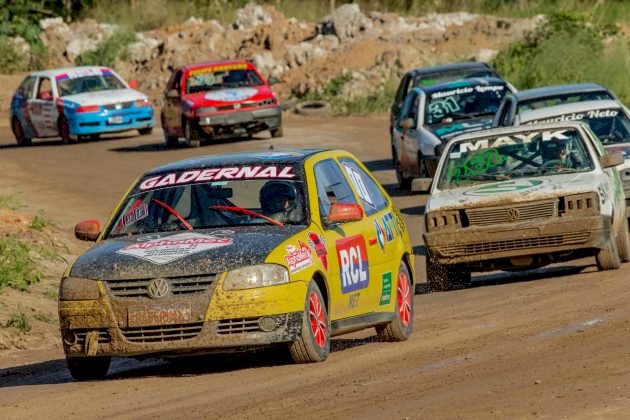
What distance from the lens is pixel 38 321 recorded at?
14781mm

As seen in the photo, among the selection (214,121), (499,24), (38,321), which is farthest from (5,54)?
(38,321)

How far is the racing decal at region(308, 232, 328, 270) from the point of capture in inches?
417

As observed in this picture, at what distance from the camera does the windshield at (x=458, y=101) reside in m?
24.5

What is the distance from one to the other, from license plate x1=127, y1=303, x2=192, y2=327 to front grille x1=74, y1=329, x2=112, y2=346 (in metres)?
0.22

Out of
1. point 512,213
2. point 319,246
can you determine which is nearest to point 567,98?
point 512,213

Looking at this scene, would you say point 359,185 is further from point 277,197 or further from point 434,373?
point 434,373

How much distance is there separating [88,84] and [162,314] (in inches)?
1030

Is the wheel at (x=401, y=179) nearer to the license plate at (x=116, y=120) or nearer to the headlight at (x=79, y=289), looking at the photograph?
the license plate at (x=116, y=120)

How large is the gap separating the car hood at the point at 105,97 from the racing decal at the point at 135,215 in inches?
919

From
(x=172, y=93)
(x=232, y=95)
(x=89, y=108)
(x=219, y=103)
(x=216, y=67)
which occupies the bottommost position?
(x=89, y=108)

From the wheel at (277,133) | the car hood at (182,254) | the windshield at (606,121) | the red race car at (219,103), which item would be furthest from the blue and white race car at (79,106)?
the car hood at (182,254)

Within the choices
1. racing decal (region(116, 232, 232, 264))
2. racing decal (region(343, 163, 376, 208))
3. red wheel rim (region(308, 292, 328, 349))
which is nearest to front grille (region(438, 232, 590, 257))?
racing decal (region(343, 163, 376, 208))

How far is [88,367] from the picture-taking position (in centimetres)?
1069

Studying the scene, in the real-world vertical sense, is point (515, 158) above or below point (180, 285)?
below
